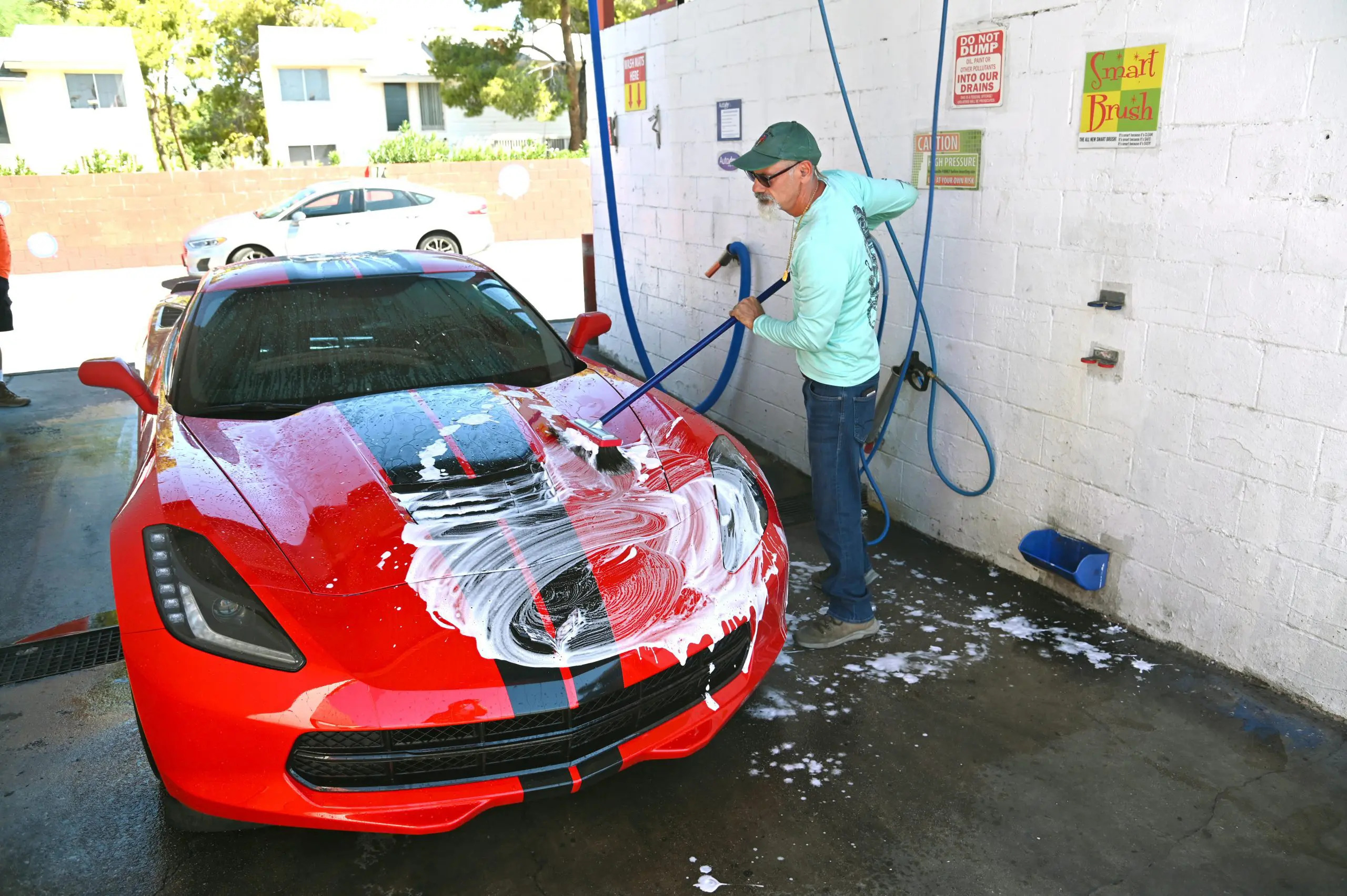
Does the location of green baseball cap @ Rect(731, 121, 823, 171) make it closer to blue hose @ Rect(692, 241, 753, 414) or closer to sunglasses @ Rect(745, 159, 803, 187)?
sunglasses @ Rect(745, 159, 803, 187)

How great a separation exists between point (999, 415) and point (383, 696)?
108 inches

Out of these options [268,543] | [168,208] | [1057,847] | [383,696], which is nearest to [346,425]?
[268,543]

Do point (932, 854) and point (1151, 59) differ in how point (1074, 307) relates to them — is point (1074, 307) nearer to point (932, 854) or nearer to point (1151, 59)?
point (1151, 59)

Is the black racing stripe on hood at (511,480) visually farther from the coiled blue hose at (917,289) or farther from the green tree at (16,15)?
the green tree at (16,15)

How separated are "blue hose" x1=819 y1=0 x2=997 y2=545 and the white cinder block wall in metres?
0.05

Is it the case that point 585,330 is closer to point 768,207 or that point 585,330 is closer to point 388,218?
point 768,207

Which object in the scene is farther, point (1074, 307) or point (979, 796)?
point (1074, 307)

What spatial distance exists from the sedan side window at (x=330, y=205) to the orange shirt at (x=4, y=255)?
6.32 m

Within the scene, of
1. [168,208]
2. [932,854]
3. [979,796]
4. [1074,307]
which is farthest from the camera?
[168,208]

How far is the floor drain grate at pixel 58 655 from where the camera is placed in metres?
3.42

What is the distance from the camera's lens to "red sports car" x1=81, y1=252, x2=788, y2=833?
2.21m

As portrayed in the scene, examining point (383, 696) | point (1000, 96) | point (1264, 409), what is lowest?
point (383, 696)

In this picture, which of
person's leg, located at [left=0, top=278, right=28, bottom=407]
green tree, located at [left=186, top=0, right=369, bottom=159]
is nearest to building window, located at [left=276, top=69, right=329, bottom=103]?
green tree, located at [left=186, top=0, right=369, bottom=159]

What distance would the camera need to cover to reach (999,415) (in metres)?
3.95
